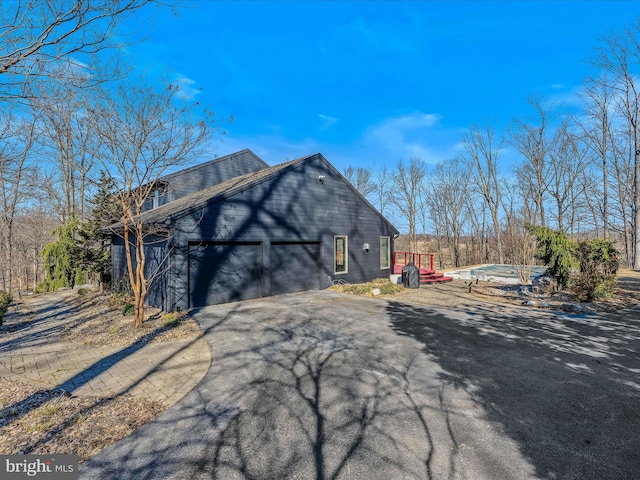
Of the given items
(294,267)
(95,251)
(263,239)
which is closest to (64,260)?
(95,251)

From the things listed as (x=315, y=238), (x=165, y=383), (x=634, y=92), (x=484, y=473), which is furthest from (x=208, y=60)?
(x=634, y=92)

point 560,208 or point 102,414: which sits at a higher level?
point 560,208

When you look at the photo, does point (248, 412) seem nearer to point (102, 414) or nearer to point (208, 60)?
point (102, 414)

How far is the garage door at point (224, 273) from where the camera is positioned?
8.79 meters

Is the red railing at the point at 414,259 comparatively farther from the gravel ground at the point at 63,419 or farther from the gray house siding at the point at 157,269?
the gravel ground at the point at 63,419

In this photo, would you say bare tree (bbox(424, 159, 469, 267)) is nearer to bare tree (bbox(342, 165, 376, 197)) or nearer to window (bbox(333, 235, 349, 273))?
bare tree (bbox(342, 165, 376, 197))

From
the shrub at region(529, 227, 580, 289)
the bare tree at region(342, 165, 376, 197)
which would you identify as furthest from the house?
the bare tree at region(342, 165, 376, 197)

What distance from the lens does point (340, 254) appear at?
41.8 ft

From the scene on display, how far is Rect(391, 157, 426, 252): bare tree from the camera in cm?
3109

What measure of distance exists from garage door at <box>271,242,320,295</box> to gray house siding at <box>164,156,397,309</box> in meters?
0.04

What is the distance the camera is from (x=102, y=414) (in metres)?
3.31

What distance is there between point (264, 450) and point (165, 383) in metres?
2.18

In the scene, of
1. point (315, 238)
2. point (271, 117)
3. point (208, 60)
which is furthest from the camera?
point (271, 117)

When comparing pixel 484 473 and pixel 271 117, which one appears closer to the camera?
pixel 484 473
